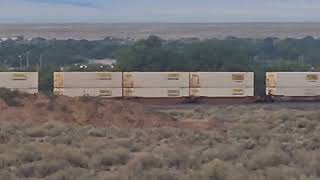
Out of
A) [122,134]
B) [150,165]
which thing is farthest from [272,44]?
[150,165]

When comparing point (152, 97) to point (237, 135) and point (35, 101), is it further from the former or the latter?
point (237, 135)

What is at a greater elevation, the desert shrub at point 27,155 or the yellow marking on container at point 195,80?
the desert shrub at point 27,155

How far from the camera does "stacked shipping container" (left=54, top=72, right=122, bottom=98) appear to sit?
59.6 metres

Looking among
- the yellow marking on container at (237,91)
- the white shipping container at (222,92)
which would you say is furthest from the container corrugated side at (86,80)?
the yellow marking on container at (237,91)

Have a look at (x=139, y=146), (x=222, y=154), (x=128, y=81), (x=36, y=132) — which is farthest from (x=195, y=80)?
(x=222, y=154)

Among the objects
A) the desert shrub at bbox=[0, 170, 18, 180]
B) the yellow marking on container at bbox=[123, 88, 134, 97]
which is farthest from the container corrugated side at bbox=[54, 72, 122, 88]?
the desert shrub at bbox=[0, 170, 18, 180]

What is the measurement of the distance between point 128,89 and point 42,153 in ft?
127

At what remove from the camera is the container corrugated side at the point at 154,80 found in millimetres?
59906

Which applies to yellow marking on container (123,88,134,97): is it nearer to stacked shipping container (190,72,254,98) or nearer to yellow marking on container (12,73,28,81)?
stacked shipping container (190,72,254,98)

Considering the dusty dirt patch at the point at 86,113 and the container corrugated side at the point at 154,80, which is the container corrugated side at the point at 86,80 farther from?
the dusty dirt patch at the point at 86,113

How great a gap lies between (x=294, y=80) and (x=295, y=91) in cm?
82

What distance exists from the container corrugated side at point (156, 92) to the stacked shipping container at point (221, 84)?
747mm

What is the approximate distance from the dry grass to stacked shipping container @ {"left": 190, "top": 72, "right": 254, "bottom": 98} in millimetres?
26961

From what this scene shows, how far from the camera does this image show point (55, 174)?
1720 centimetres
